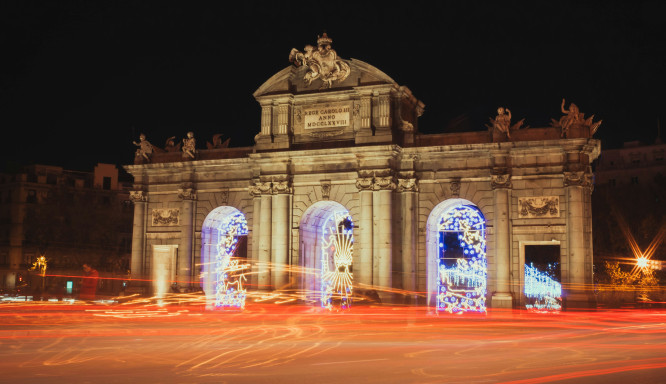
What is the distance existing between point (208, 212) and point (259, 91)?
7032 mm

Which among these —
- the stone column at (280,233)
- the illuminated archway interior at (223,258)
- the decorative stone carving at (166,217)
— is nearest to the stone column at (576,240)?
the stone column at (280,233)

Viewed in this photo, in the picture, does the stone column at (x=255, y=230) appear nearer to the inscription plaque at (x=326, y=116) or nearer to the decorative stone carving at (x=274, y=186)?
the decorative stone carving at (x=274, y=186)

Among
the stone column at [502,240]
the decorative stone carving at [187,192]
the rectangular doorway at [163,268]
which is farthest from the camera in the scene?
the rectangular doorway at [163,268]

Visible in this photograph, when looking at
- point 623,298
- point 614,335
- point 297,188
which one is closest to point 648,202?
Result: point 623,298

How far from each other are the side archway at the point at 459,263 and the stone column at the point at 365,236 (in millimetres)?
2844

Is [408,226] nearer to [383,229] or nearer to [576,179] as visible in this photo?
[383,229]

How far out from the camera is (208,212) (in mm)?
38781

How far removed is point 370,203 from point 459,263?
16.6ft

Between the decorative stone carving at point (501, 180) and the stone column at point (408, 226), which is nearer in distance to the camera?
the decorative stone carving at point (501, 180)

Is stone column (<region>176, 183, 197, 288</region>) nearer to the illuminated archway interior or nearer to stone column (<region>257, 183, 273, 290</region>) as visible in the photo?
the illuminated archway interior

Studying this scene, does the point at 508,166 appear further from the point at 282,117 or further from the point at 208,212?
the point at 208,212

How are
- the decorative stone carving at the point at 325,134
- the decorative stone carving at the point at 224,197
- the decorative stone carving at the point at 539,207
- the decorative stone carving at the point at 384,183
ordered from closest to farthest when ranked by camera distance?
the decorative stone carving at the point at 539,207 < the decorative stone carving at the point at 384,183 < the decorative stone carving at the point at 325,134 < the decorative stone carving at the point at 224,197

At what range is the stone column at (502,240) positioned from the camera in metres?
32.4

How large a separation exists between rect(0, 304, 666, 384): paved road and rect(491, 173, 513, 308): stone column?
18.8ft
